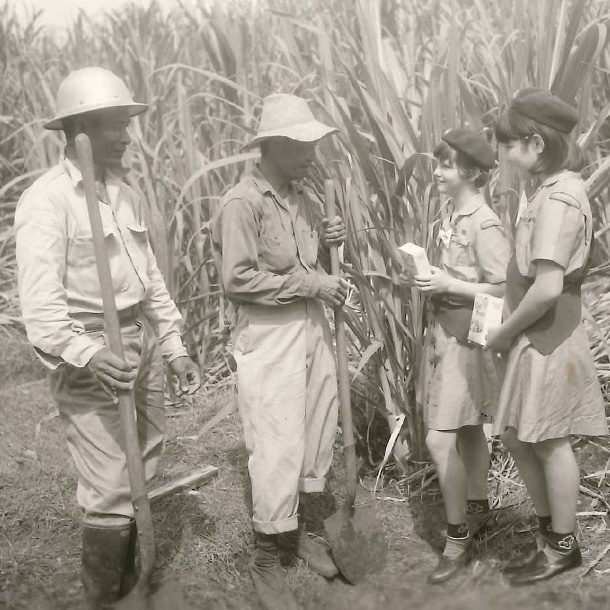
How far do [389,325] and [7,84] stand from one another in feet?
13.1

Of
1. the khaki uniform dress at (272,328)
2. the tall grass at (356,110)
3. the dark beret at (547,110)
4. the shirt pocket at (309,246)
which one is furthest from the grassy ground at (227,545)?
the dark beret at (547,110)

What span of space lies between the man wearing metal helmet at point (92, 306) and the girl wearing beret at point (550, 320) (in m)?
1.08

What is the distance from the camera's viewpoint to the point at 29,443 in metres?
3.70

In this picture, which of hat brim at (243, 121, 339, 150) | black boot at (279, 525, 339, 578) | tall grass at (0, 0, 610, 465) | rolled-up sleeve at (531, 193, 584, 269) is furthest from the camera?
tall grass at (0, 0, 610, 465)

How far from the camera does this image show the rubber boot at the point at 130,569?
7.98ft

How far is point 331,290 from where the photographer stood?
2533 millimetres

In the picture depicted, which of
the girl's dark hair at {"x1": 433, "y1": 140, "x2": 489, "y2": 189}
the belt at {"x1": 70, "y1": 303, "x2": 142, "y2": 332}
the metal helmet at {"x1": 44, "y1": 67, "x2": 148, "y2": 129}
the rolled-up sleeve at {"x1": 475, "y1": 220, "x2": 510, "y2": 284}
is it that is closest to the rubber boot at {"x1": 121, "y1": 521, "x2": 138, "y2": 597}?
the belt at {"x1": 70, "y1": 303, "x2": 142, "y2": 332}

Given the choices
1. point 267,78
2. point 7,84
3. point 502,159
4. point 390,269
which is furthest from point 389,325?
point 7,84

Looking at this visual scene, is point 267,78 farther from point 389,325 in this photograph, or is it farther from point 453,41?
point 389,325

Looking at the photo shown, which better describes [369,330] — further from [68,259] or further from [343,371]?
[68,259]

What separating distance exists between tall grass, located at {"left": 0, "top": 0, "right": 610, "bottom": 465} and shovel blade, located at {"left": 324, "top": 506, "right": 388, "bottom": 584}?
0.43m

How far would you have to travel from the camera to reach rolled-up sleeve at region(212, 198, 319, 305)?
2.42m

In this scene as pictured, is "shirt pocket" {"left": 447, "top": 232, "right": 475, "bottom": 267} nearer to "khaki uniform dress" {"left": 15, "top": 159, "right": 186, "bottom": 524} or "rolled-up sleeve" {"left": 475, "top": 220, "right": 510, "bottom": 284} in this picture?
"rolled-up sleeve" {"left": 475, "top": 220, "right": 510, "bottom": 284}

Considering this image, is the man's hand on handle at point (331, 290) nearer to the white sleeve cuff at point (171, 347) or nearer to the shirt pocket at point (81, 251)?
the white sleeve cuff at point (171, 347)
